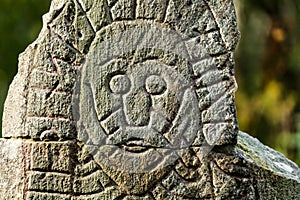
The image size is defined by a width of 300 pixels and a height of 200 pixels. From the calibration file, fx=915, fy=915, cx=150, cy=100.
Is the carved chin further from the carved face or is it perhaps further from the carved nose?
the carved nose

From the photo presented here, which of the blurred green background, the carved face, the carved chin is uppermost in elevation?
the blurred green background

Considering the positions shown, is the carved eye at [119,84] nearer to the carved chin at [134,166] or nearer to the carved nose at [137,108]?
the carved nose at [137,108]

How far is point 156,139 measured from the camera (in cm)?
380

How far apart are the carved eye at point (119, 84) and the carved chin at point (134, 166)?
235 mm

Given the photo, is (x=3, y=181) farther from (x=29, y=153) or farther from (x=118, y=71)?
(x=118, y=71)

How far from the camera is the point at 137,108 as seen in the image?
3.81 m

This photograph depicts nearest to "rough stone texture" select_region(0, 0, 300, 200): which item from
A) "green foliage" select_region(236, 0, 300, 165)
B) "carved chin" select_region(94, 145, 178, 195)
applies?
"carved chin" select_region(94, 145, 178, 195)

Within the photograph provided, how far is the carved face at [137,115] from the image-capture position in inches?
149

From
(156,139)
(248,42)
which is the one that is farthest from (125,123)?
(248,42)

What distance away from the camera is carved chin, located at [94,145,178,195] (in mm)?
3787

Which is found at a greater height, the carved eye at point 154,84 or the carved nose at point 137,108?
the carved eye at point 154,84

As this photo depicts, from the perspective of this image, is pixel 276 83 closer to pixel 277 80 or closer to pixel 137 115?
pixel 277 80

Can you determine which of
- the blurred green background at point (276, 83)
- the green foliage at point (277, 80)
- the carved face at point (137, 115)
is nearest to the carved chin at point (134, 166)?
the carved face at point (137, 115)

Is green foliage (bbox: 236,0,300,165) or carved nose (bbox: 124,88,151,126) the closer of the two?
carved nose (bbox: 124,88,151,126)
